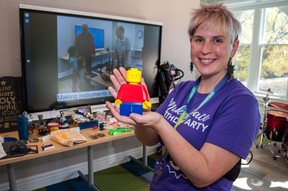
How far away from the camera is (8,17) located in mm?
1836

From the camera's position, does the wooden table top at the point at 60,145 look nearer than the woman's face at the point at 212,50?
No

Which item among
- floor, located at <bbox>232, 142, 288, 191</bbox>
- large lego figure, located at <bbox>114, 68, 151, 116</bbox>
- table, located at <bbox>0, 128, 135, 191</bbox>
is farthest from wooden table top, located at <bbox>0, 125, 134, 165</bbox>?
floor, located at <bbox>232, 142, 288, 191</bbox>

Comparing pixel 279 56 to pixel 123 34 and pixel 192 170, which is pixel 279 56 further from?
pixel 192 170

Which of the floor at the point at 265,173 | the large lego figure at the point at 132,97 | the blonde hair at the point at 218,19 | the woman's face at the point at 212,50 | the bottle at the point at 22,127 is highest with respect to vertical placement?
the blonde hair at the point at 218,19

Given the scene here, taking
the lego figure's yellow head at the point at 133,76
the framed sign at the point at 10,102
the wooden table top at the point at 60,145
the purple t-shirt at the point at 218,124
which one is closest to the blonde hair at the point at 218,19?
the purple t-shirt at the point at 218,124

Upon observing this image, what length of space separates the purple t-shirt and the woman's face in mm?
83

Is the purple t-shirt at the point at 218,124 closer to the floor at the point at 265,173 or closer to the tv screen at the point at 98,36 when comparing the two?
the tv screen at the point at 98,36

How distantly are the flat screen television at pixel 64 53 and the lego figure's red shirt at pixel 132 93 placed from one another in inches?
52.1

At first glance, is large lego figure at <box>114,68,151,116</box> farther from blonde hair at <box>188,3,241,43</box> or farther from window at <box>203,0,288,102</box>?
window at <box>203,0,288,102</box>

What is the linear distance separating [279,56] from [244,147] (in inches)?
164

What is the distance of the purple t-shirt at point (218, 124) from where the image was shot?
730 millimetres

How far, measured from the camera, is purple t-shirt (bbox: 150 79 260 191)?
28.8 inches

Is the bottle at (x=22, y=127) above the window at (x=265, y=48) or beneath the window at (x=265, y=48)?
beneath

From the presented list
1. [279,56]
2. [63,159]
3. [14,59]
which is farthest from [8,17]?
[279,56]
